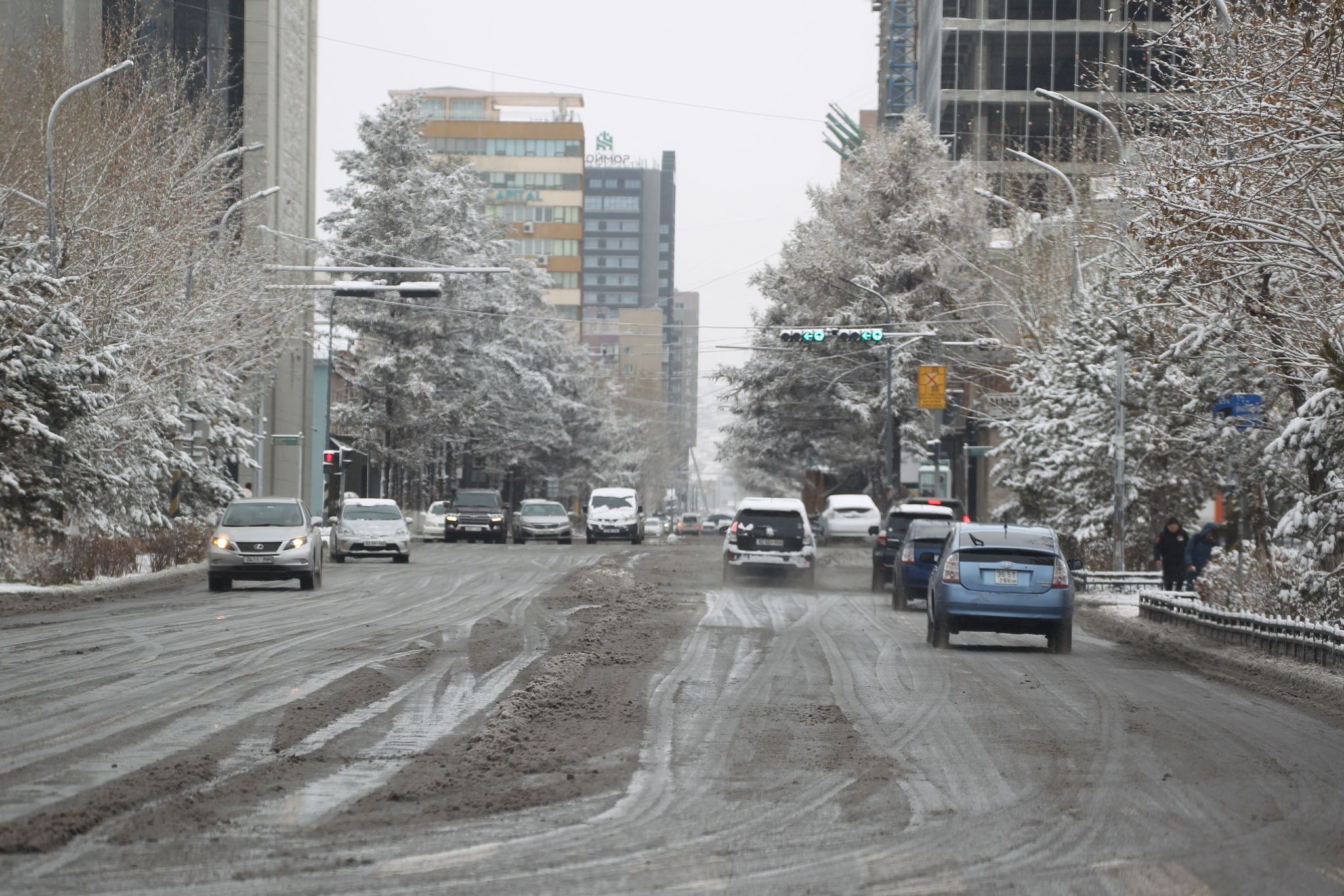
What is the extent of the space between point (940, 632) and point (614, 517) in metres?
43.7

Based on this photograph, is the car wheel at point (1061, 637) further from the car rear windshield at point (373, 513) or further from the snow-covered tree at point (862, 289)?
the snow-covered tree at point (862, 289)

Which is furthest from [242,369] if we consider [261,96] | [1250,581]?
[1250,581]

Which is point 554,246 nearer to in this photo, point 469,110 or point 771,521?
point 469,110

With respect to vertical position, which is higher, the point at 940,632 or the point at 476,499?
the point at 476,499

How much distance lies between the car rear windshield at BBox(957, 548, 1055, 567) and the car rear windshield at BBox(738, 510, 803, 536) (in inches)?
651

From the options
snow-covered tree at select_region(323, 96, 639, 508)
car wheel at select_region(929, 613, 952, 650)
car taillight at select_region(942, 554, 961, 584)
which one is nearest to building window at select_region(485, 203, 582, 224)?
snow-covered tree at select_region(323, 96, 639, 508)

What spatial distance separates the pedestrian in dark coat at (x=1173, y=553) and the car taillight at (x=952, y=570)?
10.3m

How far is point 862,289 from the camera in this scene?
69.1 metres

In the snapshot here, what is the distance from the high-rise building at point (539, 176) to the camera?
17550 cm

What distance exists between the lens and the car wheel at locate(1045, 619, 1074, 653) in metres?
20.6

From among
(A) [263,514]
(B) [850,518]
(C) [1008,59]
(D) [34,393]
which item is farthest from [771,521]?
(C) [1008,59]

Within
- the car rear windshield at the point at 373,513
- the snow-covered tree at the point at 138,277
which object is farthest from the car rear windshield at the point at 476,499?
the snow-covered tree at the point at 138,277

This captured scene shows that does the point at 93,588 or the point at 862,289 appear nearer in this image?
the point at 93,588

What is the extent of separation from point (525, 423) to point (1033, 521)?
4172 centimetres
